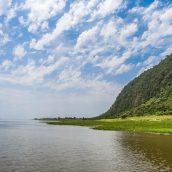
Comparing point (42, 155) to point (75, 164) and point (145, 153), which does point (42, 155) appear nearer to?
point (75, 164)

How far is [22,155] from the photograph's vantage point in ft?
177

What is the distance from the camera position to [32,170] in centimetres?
4106

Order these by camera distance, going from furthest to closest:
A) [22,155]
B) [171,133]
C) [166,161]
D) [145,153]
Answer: [171,133] → [145,153] → [22,155] → [166,161]

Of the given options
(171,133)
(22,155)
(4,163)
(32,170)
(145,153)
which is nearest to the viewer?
(32,170)

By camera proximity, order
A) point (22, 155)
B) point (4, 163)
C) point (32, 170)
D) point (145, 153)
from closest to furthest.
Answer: point (32, 170) < point (4, 163) < point (22, 155) < point (145, 153)

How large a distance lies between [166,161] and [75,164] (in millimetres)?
12965

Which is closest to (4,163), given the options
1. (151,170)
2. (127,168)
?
(127,168)

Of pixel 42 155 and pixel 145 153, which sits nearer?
pixel 42 155

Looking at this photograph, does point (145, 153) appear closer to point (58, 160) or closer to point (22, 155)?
point (58, 160)

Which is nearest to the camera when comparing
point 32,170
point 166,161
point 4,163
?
point 32,170

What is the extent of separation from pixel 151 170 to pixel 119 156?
12.7 metres

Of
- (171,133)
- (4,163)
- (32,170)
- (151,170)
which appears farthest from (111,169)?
(171,133)

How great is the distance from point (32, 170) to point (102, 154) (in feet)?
59.9

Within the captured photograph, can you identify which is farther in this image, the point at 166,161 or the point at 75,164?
the point at 166,161
